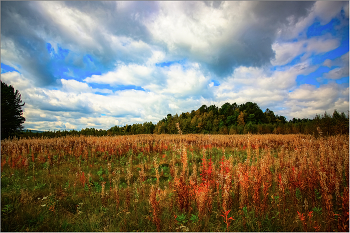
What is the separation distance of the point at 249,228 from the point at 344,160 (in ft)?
19.4

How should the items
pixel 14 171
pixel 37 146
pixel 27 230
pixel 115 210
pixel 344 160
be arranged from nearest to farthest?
pixel 27 230 → pixel 115 210 → pixel 344 160 → pixel 14 171 → pixel 37 146

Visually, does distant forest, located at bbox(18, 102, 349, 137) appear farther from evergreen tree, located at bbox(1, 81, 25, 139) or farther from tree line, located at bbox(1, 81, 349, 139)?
evergreen tree, located at bbox(1, 81, 25, 139)

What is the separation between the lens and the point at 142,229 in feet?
10.9

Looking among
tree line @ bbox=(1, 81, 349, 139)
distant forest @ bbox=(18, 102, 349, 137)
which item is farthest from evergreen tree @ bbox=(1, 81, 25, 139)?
distant forest @ bbox=(18, 102, 349, 137)

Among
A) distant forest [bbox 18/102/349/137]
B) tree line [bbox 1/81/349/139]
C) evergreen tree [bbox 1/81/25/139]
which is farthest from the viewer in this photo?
distant forest [bbox 18/102/349/137]

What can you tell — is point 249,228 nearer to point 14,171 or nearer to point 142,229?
point 142,229

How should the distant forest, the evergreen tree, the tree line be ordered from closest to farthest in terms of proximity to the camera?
the tree line, the evergreen tree, the distant forest

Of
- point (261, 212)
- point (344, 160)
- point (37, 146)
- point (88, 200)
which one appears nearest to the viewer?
point (261, 212)

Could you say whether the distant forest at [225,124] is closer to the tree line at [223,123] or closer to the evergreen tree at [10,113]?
the tree line at [223,123]

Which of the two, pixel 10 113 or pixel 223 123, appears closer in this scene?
pixel 10 113

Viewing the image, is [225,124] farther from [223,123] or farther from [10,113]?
[10,113]

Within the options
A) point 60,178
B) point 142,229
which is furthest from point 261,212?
point 60,178

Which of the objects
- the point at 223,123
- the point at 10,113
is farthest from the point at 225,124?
the point at 10,113

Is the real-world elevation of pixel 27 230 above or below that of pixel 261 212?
below
